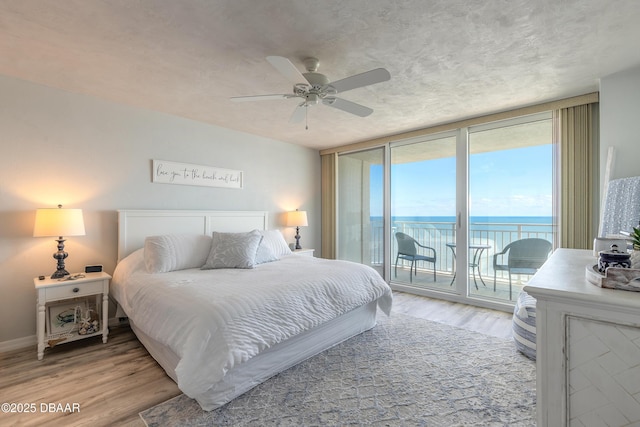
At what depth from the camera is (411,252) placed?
4.59 meters

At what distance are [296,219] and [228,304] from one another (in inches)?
115

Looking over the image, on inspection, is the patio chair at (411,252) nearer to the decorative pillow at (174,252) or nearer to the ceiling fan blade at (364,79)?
the decorative pillow at (174,252)

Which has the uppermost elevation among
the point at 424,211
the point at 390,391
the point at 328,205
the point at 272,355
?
the point at 328,205

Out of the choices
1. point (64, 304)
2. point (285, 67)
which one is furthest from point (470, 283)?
point (64, 304)

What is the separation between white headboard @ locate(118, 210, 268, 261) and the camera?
10.4 feet

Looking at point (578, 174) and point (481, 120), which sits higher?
point (481, 120)

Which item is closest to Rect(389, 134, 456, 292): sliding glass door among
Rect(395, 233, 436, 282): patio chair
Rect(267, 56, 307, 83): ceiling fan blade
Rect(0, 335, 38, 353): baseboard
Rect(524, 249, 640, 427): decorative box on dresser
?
Rect(395, 233, 436, 282): patio chair

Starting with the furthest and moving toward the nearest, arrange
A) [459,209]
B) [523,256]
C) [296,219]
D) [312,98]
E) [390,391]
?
[296,219], [459,209], [523,256], [312,98], [390,391]

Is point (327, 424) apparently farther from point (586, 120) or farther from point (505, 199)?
point (586, 120)

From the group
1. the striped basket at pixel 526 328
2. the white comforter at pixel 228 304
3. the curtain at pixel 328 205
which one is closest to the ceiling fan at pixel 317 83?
the white comforter at pixel 228 304

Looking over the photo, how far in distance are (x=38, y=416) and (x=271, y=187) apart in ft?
11.6

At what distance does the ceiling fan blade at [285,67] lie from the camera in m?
1.77

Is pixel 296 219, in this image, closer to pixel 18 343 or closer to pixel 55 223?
pixel 55 223

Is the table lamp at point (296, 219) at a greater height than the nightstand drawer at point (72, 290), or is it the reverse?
the table lamp at point (296, 219)
